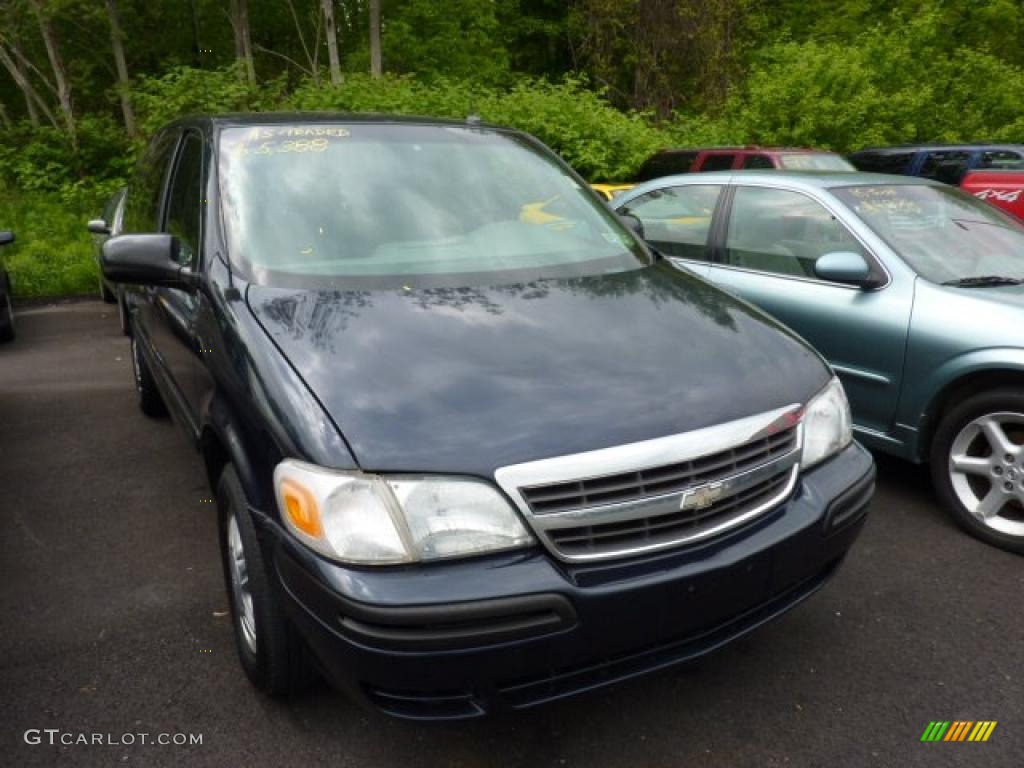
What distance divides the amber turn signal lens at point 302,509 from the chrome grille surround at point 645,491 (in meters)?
0.44

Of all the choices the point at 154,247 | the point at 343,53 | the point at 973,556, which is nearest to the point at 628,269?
the point at 154,247

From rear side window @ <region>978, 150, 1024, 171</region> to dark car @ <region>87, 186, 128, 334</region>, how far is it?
35.4 ft

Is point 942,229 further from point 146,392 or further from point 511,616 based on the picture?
point 146,392

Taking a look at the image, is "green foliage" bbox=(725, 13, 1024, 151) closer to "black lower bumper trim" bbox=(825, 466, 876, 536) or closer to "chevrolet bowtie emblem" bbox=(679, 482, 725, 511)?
"black lower bumper trim" bbox=(825, 466, 876, 536)

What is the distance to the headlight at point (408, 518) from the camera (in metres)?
1.80

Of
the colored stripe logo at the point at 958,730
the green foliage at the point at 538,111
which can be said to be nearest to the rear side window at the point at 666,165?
the green foliage at the point at 538,111

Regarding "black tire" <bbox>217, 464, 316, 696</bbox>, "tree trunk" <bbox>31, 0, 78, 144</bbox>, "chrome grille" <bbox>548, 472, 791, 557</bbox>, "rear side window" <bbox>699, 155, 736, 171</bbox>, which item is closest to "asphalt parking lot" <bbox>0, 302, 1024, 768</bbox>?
"black tire" <bbox>217, 464, 316, 696</bbox>

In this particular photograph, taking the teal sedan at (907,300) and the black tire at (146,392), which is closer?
the teal sedan at (907,300)

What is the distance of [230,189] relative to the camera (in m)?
2.87

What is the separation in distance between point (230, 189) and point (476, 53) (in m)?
26.1

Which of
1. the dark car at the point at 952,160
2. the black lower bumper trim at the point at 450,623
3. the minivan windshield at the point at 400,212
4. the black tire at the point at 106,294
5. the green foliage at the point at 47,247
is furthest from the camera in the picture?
the dark car at the point at 952,160

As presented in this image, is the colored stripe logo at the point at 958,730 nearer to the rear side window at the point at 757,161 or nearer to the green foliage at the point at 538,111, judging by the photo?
the rear side window at the point at 757,161

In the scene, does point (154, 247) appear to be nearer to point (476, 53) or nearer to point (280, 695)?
point (280, 695)

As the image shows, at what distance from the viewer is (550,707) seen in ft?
6.99
